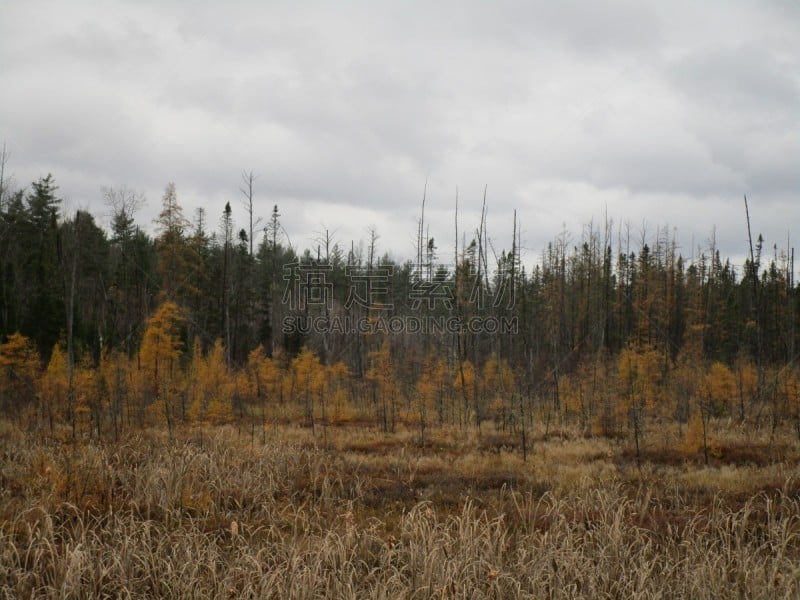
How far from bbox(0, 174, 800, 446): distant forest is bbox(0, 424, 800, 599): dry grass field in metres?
2.18

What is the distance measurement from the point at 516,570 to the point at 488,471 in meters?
4.88

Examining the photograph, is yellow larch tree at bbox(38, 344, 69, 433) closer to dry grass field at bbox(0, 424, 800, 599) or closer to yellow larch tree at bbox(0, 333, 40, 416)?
yellow larch tree at bbox(0, 333, 40, 416)

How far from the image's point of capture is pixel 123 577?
173 inches

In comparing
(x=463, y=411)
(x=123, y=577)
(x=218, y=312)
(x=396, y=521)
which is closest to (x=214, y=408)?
(x=463, y=411)

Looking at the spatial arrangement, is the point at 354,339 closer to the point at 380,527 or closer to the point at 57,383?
the point at 57,383

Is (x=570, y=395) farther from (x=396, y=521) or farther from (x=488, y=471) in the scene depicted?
(x=396, y=521)

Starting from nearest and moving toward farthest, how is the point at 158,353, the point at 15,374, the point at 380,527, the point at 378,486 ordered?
the point at 380,527 → the point at 378,486 → the point at 158,353 → the point at 15,374

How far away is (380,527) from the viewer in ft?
20.3

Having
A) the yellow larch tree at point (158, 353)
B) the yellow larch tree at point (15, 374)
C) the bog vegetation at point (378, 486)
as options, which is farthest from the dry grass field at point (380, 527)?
the yellow larch tree at point (15, 374)

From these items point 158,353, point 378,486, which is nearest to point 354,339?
point 158,353

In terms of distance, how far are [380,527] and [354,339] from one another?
1162 inches

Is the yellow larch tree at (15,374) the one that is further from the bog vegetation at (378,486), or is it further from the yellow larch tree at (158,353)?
the yellow larch tree at (158,353)

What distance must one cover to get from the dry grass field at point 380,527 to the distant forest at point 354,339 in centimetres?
218

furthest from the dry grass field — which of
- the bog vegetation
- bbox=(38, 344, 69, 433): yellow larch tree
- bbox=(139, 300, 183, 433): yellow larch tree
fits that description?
bbox=(38, 344, 69, 433): yellow larch tree
